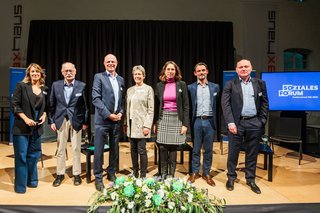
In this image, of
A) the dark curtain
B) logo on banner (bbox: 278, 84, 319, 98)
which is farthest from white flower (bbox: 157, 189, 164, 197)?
the dark curtain

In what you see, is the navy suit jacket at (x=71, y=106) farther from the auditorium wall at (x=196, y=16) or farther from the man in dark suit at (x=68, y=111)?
the auditorium wall at (x=196, y=16)

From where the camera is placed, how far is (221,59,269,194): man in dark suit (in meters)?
3.50

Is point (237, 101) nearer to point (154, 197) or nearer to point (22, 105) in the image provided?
point (154, 197)

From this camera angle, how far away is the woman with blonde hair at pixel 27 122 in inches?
133

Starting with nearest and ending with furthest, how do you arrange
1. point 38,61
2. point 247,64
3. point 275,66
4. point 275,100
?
point 247,64 < point 275,100 < point 38,61 < point 275,66

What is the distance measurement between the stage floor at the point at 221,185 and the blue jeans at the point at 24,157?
5.2 inches

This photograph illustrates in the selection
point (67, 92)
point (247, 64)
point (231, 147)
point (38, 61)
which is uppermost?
point (38, 61)

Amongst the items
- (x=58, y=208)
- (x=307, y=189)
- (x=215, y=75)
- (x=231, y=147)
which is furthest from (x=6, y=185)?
(x=215, y=75)

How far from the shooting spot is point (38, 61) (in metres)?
7.17

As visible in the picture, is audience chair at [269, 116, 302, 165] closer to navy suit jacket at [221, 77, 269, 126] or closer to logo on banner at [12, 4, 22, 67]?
navy suit jacket at [221, 77, 269, 126]

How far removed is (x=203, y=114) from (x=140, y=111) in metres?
0.74

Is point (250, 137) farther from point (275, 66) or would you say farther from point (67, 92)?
point (275, 66)

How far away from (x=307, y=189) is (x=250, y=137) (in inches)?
38.1

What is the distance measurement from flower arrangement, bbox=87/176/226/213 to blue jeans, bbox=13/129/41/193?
184 cm
